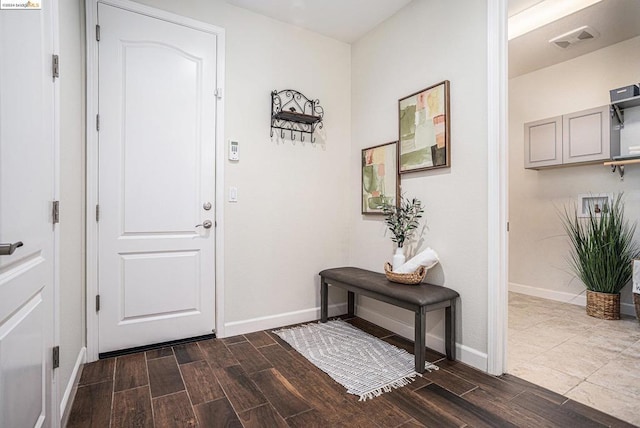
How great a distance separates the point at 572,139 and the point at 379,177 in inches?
90.7

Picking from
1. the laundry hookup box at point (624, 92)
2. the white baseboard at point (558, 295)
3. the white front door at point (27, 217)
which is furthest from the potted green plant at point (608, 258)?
the white front door at point (27, 217)

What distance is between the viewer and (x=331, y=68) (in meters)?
3.28

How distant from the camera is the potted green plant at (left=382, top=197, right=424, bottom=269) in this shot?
2.58 metres

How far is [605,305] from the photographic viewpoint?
3.17 meters

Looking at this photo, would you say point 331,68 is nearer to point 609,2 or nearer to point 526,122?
point 609,2

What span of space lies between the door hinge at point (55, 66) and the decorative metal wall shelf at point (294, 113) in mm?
1588

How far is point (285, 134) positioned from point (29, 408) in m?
2.45

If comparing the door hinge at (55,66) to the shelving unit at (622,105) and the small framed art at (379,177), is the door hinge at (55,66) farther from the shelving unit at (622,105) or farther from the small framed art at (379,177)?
the shelving unit at (622,105)

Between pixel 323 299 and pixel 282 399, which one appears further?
pixel 323 299

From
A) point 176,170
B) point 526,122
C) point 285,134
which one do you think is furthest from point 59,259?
point 526,122

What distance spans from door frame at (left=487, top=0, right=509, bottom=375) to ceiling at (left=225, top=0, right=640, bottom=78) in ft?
3.12

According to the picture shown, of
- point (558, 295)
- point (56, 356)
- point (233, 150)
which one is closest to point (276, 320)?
point (233, 150)

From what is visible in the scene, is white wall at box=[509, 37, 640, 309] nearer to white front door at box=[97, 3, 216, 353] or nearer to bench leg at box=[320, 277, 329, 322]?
bench leg at box=[320, 277, 329, 322]

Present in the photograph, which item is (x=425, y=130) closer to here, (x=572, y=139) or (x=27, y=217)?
(x=572, y=139)
